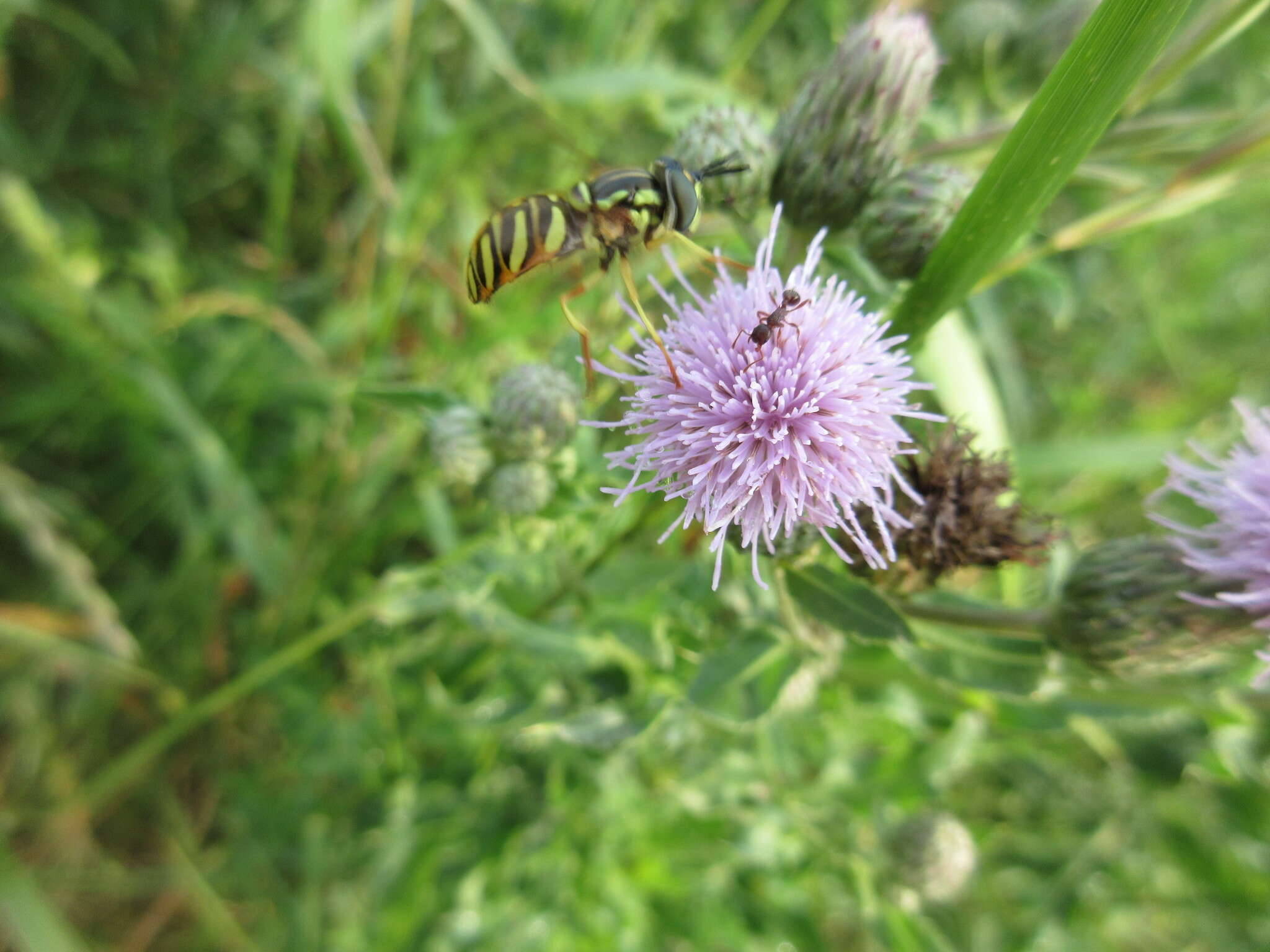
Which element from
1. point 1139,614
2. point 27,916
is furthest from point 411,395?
point 27,916

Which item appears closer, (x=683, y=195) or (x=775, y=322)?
(x=775, y=322)

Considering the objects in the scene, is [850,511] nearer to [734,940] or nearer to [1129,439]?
[734,940]

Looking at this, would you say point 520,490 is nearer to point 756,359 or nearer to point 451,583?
point 451,583

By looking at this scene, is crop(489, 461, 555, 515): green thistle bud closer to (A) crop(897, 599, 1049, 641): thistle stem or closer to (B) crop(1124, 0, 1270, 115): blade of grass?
(A) crop(897, 599, 1049, 641): thistle stem

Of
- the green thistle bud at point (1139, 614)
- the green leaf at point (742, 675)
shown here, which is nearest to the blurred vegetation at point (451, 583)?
the green leaf at point (742, 675)

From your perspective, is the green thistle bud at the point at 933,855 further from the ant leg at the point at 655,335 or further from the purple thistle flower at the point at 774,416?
the ant leg at the point at 655,335
